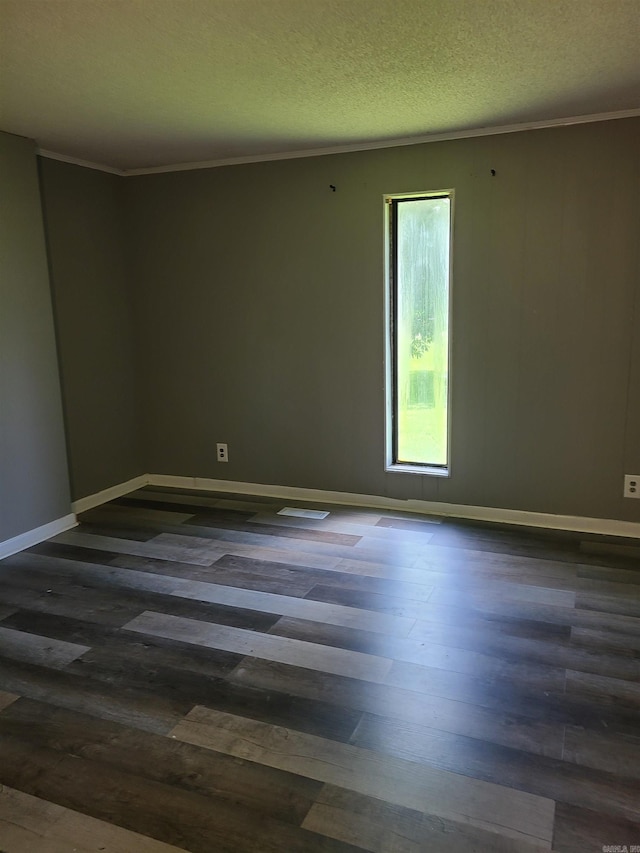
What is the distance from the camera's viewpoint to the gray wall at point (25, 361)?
3.43 m

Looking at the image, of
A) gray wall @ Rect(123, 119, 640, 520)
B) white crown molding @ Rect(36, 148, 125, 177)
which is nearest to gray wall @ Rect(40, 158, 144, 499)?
white crown molding @ Rect(36, 148, 125, 177)

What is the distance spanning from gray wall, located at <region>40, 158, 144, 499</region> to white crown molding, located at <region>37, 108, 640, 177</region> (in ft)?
0.20

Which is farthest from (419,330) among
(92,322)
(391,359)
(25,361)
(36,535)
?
(36,535)

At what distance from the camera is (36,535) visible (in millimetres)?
3695

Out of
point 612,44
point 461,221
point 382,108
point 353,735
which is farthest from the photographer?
point 461,221

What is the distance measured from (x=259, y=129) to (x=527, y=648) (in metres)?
2.92

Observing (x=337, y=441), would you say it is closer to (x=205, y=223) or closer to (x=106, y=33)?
(x=205, y=223)

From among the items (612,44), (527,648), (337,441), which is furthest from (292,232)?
(527,648)

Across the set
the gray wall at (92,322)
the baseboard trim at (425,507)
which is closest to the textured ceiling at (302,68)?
the gray wall at (92,322)

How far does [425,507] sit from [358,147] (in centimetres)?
228

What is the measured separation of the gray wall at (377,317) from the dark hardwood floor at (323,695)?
61 centimetres

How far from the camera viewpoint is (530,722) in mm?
2035

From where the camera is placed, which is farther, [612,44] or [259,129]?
[259,129]

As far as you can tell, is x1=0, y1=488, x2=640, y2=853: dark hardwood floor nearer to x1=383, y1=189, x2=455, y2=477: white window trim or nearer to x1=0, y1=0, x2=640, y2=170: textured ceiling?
x1=383, y1=189, x2=455, y2=477: white window trim
